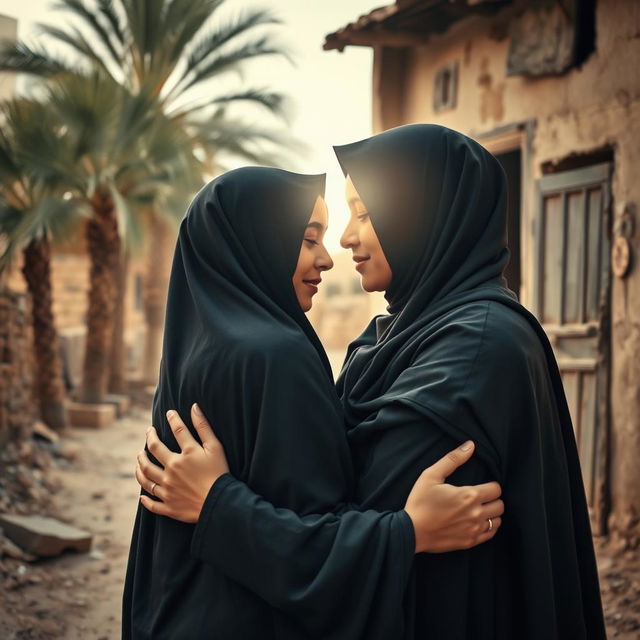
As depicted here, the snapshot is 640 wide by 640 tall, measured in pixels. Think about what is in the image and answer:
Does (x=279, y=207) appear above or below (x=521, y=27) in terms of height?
below

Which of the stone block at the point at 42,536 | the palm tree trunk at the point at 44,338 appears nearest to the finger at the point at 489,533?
the stone block at the point at 42,536

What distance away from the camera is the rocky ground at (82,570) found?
184 inches

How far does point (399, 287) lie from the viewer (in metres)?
1.92

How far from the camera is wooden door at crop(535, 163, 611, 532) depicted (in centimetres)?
545

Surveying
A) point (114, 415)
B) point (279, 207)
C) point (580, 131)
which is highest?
point (580, 131)

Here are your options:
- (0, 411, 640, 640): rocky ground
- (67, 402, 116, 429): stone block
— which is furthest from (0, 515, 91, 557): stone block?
(67, 402, 116, 429): stone block

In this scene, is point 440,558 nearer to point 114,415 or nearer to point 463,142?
point 463,142

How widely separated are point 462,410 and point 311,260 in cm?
52

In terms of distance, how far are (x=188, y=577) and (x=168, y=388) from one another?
40cm

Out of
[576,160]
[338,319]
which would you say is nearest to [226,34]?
[576,160]

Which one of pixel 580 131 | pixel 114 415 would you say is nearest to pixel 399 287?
pixel 580 131

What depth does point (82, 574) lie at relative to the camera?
5715mm

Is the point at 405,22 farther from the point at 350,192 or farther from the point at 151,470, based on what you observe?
the point at 151,470

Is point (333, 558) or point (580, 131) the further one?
point (580, 131)
